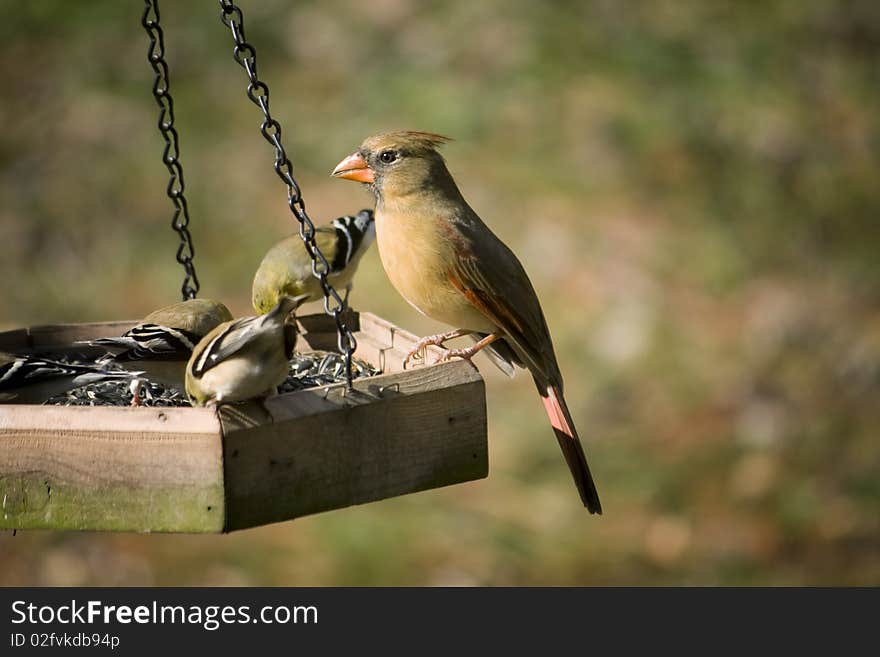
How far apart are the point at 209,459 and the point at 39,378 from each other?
2.24 feet

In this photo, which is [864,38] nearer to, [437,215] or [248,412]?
[437,215]

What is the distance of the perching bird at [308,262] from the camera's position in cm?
421

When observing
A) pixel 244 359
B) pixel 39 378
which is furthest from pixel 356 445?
pixel 39 378

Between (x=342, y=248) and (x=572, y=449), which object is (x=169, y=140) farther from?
(x=572, y=449)

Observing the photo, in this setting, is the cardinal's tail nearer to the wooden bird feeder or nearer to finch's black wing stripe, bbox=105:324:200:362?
the wooden bird feeder

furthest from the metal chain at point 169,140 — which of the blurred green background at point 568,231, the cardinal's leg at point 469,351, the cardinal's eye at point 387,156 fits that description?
the blurred green background at point 568,231

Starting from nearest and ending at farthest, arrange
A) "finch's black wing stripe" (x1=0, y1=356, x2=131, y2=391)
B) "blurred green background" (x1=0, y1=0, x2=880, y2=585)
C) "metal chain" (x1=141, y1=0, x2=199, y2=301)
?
1. "finch's black wing stripe" (x1=0, y1=356, x2=131, y2=391)
2. "metal chain" (x1=141, y1=0, x2=199, y2=301)
3. "blurred green background" (x1=0, y1=0, x2=880, y2=585)

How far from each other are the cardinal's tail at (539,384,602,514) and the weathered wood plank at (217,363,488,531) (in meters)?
0.93

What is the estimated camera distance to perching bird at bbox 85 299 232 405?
3205 mm

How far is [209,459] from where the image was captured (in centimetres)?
282

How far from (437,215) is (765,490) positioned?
332cm

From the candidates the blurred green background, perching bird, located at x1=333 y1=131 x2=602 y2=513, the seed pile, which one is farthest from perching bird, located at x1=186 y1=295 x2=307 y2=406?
the blurred green background

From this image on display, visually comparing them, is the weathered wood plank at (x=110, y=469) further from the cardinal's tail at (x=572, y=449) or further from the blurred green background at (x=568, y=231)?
the blurred green background at (x=568, y=231)

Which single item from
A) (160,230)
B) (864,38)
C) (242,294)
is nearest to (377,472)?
(242,294)
